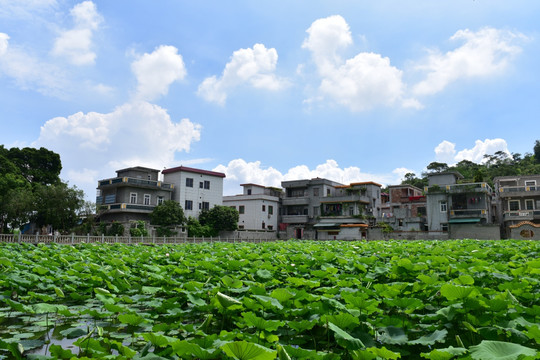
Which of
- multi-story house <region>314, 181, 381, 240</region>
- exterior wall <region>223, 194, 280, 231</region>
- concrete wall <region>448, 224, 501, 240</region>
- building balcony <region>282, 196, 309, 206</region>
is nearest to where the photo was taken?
concrete wall <region>448, 224, 501, 240</region>

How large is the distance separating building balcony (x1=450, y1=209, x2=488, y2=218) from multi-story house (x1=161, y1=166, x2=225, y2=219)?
23074 millimetres

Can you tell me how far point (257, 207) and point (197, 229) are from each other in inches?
368

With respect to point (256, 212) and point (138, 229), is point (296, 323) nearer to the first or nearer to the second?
point (138, 229)

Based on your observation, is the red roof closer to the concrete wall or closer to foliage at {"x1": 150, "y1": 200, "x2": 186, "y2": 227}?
foliage at {"x1": 150, "y1": 200, "x2": 186, "y2": 227}

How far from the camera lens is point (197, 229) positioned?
34531 mm

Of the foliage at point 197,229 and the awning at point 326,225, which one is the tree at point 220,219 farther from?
the awning at point 326,225

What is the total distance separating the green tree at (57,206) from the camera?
29.0 m

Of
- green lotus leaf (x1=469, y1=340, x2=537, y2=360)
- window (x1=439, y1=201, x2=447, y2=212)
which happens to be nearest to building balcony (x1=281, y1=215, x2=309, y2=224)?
window (x1=439, y1=201, x2=447, y2=212)

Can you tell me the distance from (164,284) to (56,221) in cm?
2846

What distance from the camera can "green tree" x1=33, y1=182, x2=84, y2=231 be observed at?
1144 inches

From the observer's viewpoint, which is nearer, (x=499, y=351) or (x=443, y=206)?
(x=499, y=351)

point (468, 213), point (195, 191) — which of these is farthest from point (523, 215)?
point (195, 191)

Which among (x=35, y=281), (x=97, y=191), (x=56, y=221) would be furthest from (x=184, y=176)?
(x=35, y=281)

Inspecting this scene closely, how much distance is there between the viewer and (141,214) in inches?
1373
